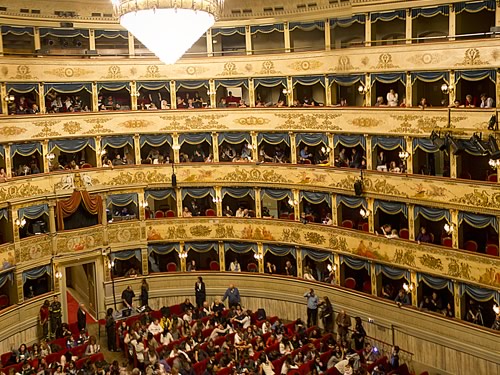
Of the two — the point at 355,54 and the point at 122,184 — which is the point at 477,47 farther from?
the point at 122,184

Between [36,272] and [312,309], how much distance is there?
10023 millimetres

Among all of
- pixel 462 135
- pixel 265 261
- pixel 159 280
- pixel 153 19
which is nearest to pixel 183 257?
pixel 159 280

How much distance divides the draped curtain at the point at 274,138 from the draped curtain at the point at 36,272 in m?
9.26

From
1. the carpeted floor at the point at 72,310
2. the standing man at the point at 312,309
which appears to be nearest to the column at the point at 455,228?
the standing man at the point at 312,309

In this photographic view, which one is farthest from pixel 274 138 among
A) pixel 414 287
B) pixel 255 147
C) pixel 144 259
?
pixel 414 287

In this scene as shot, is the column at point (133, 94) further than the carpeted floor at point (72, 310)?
Yes

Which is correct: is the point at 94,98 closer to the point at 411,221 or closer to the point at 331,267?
the point at 331,267

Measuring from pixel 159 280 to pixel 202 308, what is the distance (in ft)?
10.6

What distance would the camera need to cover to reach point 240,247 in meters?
26.6

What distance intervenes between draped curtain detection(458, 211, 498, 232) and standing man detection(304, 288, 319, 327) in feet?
19.5

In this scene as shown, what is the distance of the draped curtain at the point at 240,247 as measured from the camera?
26.4 m

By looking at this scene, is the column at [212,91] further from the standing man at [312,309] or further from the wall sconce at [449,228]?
the wall sconce at [449,228]

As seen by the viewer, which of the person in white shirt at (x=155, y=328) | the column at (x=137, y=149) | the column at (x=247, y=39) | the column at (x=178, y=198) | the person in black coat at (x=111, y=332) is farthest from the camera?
the column at (x=178, y=198)

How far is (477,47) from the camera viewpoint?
768 inches
